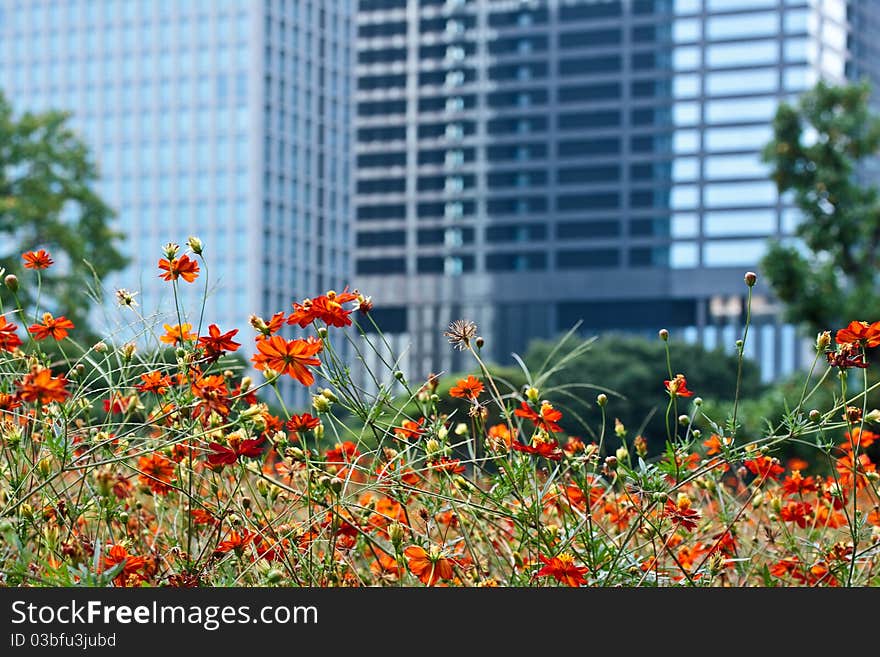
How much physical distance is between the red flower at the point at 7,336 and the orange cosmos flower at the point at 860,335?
1.34 m

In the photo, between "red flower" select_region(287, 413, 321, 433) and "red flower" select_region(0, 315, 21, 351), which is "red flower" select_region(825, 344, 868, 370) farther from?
"red flower" select_region(0, 315, 21, 351)

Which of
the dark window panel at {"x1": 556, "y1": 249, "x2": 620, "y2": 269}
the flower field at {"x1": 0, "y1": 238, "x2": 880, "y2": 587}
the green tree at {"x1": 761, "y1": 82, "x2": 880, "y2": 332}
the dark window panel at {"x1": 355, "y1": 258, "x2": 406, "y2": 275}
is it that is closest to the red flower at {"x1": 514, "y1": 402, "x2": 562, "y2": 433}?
the flower field at {"x1": 0, "y1": 238, "x2": 880, "y2": 587}

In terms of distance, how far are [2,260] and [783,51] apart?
48122 mm

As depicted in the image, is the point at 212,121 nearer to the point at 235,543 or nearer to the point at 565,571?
the point at 235,543

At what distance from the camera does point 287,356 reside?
1.78m

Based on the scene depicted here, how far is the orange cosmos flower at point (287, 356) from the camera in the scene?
69.2 inches

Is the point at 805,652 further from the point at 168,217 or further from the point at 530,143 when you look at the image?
the point at 168,217

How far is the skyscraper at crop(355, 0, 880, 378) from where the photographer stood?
6038 cm

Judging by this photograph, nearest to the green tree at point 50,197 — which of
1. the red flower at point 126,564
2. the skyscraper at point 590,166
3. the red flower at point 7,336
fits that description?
the red flower at point 7,336

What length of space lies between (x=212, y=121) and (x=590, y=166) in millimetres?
22692

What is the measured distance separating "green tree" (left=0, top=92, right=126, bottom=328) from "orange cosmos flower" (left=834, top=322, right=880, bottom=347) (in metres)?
21.8

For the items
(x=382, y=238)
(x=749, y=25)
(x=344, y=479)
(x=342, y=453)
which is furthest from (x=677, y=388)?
(x=382, y=238)

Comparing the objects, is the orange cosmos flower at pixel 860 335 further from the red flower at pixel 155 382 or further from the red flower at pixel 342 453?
the red flower at pixel 155 382

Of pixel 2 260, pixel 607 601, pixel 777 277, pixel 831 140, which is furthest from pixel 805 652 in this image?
pixel 2 260
